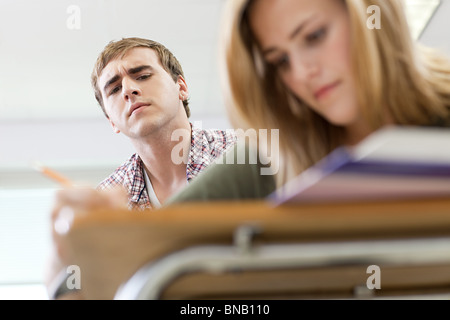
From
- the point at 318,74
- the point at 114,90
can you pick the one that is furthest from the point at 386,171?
the point at 114,90

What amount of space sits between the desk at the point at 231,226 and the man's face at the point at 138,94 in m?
1.38

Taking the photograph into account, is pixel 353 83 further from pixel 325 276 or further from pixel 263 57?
pixel 325 276

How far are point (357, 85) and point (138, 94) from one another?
1.05 m

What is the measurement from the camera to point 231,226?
31 centimetres

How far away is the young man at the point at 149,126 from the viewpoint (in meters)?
1.66

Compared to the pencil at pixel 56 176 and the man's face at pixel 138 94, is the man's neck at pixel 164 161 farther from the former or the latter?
the pencil at pixel 56 176

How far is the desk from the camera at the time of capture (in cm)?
30

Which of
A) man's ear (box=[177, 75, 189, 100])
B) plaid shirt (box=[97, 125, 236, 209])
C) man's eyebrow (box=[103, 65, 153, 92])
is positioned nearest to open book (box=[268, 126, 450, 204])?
plaid shirt (box=[97, 125, 236, 209])

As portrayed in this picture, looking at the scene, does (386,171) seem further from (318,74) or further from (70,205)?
→ (318,74)

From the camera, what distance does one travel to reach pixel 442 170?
0.95ft

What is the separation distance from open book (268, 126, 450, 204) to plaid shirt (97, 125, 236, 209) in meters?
1.24

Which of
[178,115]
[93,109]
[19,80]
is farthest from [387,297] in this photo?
[93,109]

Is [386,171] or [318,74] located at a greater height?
[318,74]

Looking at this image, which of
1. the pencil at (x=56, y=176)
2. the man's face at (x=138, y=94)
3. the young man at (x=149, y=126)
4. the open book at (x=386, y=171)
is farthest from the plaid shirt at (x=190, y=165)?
the open book at (x=386, y=171)
